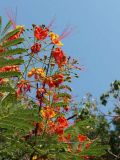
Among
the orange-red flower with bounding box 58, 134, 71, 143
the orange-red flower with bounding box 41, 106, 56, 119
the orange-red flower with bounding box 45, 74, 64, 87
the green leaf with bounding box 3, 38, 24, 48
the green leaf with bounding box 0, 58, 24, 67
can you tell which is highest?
the green leaf with bounding box 3, 38, 24, 48

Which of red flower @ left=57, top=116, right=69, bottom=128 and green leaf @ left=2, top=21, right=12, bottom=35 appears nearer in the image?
green leaf @ left=2, top=21, right=12, bottom=35

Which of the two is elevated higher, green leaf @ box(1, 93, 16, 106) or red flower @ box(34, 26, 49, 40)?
red flower @ box(34, 26, 49, 40)

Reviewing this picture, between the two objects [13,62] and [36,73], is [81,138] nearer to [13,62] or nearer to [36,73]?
[36,73]

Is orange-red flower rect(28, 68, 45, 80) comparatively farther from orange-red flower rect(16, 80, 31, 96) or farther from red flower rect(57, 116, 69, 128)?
red flower rect(57, 116, 69, 128)

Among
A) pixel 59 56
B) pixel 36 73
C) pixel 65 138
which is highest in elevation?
pixel 59 56

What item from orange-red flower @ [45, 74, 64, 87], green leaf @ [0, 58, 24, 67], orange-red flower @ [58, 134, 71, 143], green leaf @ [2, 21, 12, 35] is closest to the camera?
green leaf @ [0, 58, 24, 67]

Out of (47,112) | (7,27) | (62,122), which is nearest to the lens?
(7,27)

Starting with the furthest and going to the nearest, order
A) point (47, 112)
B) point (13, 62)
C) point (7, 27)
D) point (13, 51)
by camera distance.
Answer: point (47, 112) < point (7, 27) < point (13, 51) < point (13, 62)

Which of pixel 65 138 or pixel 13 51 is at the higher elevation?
pixel 13 51

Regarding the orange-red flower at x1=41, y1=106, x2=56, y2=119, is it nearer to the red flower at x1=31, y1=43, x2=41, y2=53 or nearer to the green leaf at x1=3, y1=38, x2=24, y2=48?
the red flower at x1=31, y1=43, x2=41, y2=53

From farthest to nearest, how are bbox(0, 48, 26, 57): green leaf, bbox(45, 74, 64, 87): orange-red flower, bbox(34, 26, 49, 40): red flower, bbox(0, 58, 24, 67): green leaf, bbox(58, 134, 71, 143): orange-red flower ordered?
1. bbox(34, 26, 49, 40): red flower
2. bbox(45, 74, 64, 87): orange-red flower
3. bbox(58, 134, 71, 143): orange-red flower
4. bbox(0, 48, 26, 57): green leaf
5. bbox(0, 58, 24, 67): green leaf

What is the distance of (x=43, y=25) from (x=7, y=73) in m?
1.29

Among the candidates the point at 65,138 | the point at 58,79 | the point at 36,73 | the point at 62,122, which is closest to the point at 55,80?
the point at 58,79

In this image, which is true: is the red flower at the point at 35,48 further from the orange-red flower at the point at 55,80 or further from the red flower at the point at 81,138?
the red flower at the point at 81,138
